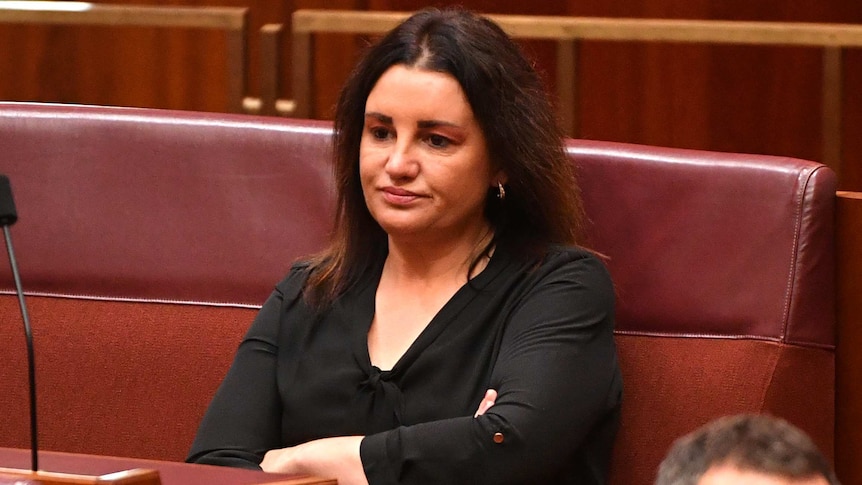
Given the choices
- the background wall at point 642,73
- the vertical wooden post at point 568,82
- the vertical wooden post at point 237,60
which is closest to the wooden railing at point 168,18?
the vertical wooden post at point 237,60

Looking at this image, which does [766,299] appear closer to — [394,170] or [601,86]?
[394,170]

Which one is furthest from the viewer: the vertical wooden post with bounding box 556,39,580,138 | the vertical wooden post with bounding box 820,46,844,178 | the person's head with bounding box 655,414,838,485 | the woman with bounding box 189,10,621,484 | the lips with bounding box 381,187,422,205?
the vertical wooden post with bounding box 556,39,580,138

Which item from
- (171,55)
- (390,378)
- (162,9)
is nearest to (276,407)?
(390,378)

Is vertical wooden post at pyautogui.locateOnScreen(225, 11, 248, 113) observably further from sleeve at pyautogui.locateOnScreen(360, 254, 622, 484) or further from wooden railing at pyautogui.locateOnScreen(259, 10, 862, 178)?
sleeve at pyautogui.locateOnScreen(360, 254, 622, 484)

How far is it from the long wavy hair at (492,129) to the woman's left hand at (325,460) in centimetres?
26

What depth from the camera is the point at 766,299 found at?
2062 millimetres

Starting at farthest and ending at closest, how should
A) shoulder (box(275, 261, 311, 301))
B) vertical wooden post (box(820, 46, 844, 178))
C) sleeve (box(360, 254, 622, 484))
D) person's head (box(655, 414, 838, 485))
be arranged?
vertical wooden post (box(820, 46, 844, 178)), shoulder (box(275, 261, 311, 301)), sleeve (box(360, 254, 622, 484)), person's head (box(655, 414, 838, 485))

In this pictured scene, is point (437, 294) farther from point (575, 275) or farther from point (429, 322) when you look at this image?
point (575, 275)

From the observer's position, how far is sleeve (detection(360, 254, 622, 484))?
6.02 feet

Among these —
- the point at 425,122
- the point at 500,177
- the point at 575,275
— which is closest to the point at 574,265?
the point at 575,275

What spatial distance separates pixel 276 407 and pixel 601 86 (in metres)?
1.62

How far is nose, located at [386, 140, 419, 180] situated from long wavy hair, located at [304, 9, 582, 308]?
0.11 m

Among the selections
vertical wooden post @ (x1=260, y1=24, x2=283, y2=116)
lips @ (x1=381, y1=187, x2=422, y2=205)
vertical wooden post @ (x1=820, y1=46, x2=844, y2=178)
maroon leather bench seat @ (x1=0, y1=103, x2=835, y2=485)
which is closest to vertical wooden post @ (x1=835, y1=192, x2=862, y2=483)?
maroon leather bench seat @ (x1=0, y1=103, x2=835, y2=485)

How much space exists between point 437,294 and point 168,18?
1544 mm
